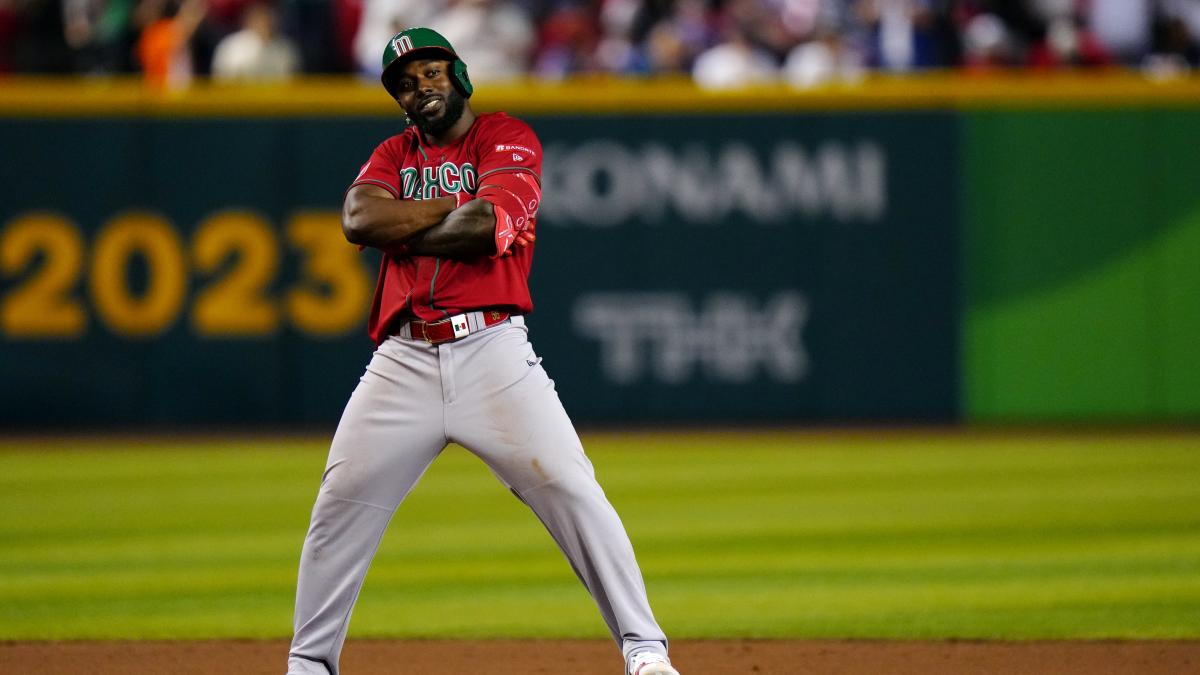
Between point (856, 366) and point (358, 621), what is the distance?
24.2 ft

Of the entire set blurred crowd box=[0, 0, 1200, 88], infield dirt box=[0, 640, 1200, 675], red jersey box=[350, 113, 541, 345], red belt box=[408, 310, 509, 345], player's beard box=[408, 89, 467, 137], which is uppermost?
blurred crowd box=[0, 0, 1200, 88]

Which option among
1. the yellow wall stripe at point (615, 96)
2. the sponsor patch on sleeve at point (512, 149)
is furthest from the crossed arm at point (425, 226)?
the yellow wall stripe at point (615, 96)

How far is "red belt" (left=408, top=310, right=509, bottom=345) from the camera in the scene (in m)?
4.49

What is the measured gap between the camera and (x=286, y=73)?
13820 millimetres

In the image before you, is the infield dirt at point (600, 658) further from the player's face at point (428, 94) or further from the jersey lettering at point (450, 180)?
the player's face at point (428, 94)

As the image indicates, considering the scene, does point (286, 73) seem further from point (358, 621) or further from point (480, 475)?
point (358, 621)

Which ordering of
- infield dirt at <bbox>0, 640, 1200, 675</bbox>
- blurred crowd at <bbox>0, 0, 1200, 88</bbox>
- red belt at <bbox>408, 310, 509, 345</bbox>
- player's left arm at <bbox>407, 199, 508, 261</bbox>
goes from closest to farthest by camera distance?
player's left arm at <bbox>407, 199, 508, 261</bbox> → red belt at <bbox>408, 310, 509, 345</bbox> → infield dirt at <bbox>0, 640, 1200, 675</bbox> → blurred crowd at <bbox>0, 0, 1200, 88</bbox>

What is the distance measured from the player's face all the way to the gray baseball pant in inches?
22.9

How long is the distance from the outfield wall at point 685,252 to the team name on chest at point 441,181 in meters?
8.60

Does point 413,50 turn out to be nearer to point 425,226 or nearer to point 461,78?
point 461,78

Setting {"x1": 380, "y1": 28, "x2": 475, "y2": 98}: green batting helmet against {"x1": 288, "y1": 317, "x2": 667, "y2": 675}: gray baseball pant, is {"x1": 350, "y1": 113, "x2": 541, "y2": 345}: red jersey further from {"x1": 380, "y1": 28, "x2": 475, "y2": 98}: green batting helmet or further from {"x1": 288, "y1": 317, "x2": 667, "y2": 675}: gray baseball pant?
{"x1": 380, "y1": 28, "x2": 475, "y2": 98}: green batting helmet

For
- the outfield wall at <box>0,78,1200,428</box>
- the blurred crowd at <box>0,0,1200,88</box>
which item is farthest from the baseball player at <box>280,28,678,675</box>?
the blurred crowd at <box>0,0,1200,88</box>

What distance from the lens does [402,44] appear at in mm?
4461

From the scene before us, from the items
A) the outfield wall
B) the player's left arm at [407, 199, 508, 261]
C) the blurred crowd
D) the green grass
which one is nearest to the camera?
the player's left arm at [407, 199, 508, 261]
